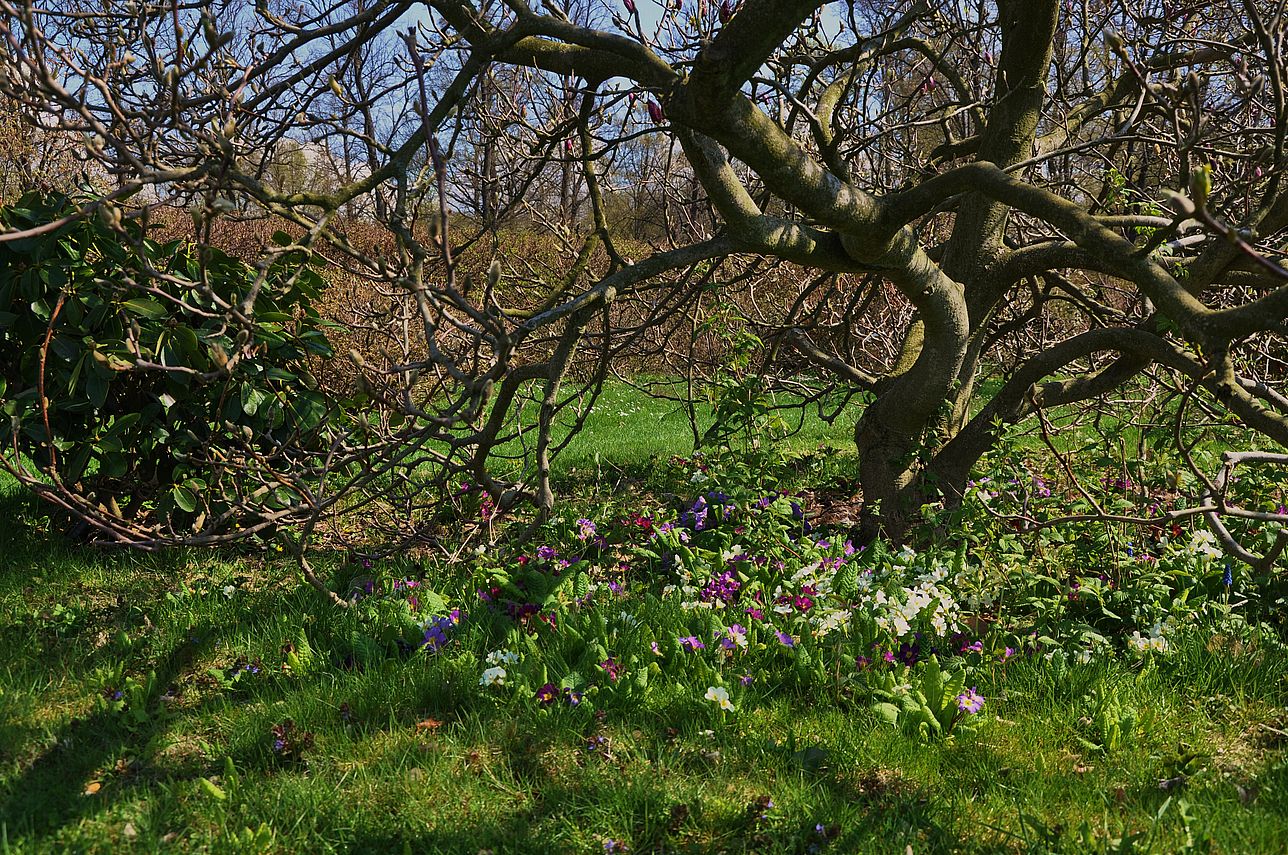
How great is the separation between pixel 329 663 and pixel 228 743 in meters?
0.50

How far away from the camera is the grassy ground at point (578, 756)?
2.17 metres

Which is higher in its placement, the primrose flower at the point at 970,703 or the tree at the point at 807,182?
the tree at the point at 807,182

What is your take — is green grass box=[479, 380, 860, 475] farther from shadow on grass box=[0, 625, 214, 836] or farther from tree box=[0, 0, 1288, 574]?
shadow on grass box=[0, 625, 214, 836]

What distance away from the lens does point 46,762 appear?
8.27ft

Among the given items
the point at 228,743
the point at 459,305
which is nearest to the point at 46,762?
the point at 228,743

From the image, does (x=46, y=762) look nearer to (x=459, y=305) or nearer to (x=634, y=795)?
(x=634, y=795)

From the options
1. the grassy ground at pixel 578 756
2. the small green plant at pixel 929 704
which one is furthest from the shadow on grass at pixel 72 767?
the small green plant at pixel 929 704

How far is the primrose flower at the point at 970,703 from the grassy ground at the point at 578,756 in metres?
0.06

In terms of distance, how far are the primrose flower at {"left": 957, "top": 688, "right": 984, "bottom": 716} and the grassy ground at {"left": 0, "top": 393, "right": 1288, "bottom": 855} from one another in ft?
0.21

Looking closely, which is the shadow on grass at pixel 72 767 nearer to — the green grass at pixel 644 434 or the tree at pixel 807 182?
the tree at pixel 807 182

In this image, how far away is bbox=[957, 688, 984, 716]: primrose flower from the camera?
259 centimetres

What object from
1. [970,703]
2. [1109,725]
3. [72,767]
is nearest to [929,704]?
[970,703]

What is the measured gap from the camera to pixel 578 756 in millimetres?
2496

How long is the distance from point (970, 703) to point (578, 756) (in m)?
1.15
